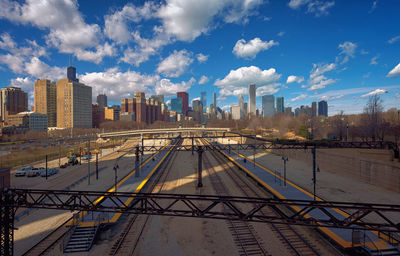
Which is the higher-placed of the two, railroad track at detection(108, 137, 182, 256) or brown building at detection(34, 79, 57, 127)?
brown building at detection(34, 79, 57, 127)

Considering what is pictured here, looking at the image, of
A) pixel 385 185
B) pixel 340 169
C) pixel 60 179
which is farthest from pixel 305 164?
pixel 60 179

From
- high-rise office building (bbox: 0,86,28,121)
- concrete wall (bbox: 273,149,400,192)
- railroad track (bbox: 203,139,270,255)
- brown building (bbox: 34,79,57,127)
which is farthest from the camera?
high-rise office building (bbox: 0,86,28,121)

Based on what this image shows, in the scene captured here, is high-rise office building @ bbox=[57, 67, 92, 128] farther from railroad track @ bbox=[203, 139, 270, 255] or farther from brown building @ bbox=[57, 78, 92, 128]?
railroad track @ bbox=[203, 139, 270, 255]

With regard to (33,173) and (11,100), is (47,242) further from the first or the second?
(11,100)

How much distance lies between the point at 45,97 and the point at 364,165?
179 m

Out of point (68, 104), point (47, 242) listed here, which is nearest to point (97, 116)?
point (68, 104)

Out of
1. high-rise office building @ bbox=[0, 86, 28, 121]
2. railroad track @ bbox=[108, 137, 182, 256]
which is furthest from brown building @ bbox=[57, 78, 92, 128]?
railroad track @ bbox=[108, 137, 182, 256]

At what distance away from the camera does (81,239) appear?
513 inches

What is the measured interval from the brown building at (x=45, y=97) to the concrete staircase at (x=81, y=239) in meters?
163

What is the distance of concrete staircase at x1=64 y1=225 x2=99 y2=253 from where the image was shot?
40.9ft

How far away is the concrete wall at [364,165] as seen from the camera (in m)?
22.9

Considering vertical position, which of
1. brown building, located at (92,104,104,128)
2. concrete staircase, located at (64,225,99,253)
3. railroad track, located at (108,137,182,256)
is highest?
brown building, located at (92,104,104,128)

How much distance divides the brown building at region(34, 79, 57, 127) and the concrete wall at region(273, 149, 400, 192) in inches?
6757

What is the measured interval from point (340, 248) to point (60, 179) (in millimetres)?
36347
